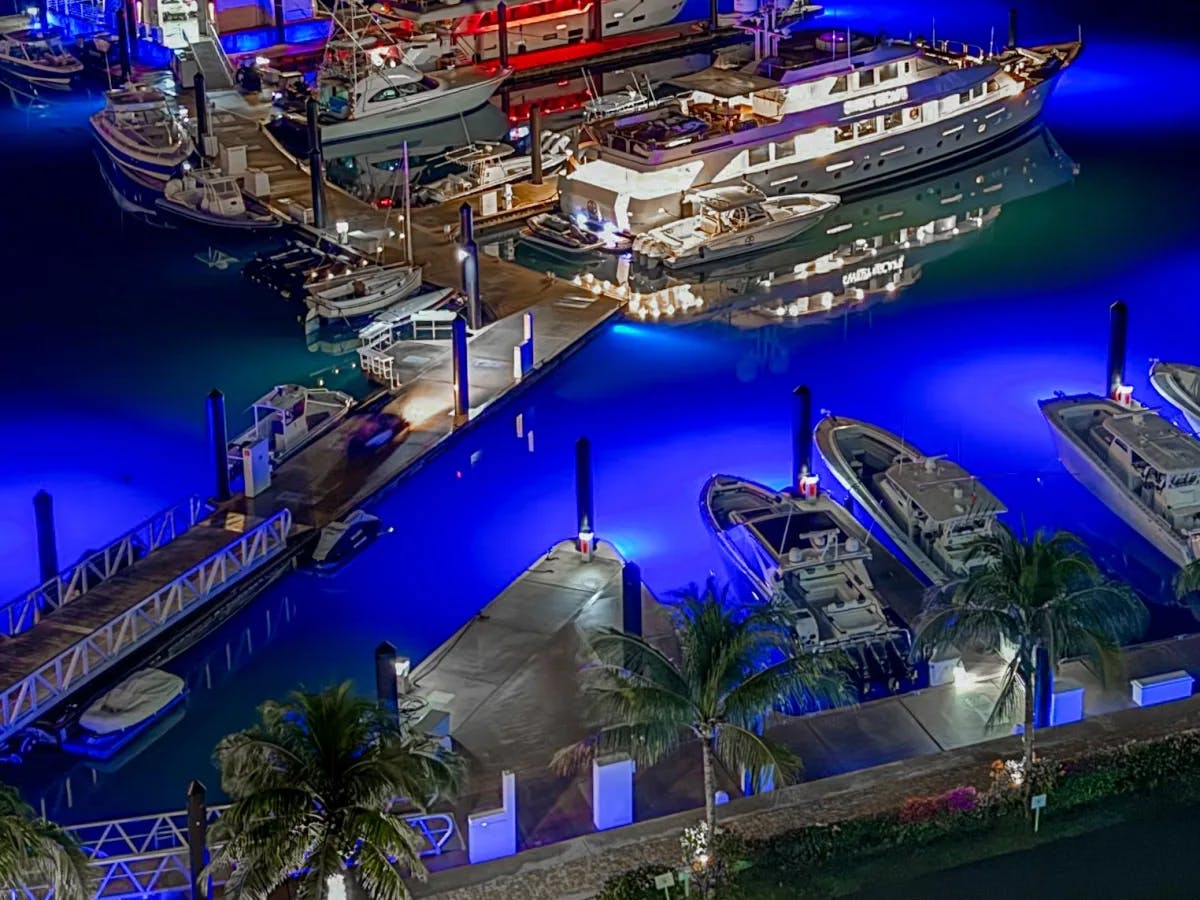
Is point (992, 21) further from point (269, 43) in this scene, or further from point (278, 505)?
point (278, 505)

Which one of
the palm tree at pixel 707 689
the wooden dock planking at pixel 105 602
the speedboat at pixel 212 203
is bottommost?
the wooden dock planking at pixel 105 602

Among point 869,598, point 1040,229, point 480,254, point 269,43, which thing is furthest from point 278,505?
point 269,43

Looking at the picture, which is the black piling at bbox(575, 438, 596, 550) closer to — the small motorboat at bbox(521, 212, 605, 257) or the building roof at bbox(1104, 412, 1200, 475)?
the building roof at bbox(1104, 412, 1200, 475)

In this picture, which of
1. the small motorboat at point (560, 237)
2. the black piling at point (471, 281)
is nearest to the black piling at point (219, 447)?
the black piling at point (471, 281)

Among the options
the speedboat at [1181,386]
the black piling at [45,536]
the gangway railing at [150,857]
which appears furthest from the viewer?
the speedboat at [1181,386]

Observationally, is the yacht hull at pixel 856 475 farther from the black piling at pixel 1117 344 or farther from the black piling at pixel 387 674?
the black piling at pixel 387 674

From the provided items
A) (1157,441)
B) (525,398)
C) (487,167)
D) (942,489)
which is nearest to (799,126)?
(487,167)

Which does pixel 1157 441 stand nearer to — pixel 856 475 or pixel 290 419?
pixel 856 475

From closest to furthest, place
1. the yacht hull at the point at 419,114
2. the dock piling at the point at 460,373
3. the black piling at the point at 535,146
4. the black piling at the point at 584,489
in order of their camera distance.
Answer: the black piling at the point at 584,489 < the dock piling at the point at 460,373 < the black piling at the point at 535,146 < the yacht hull at the point at 419,114
